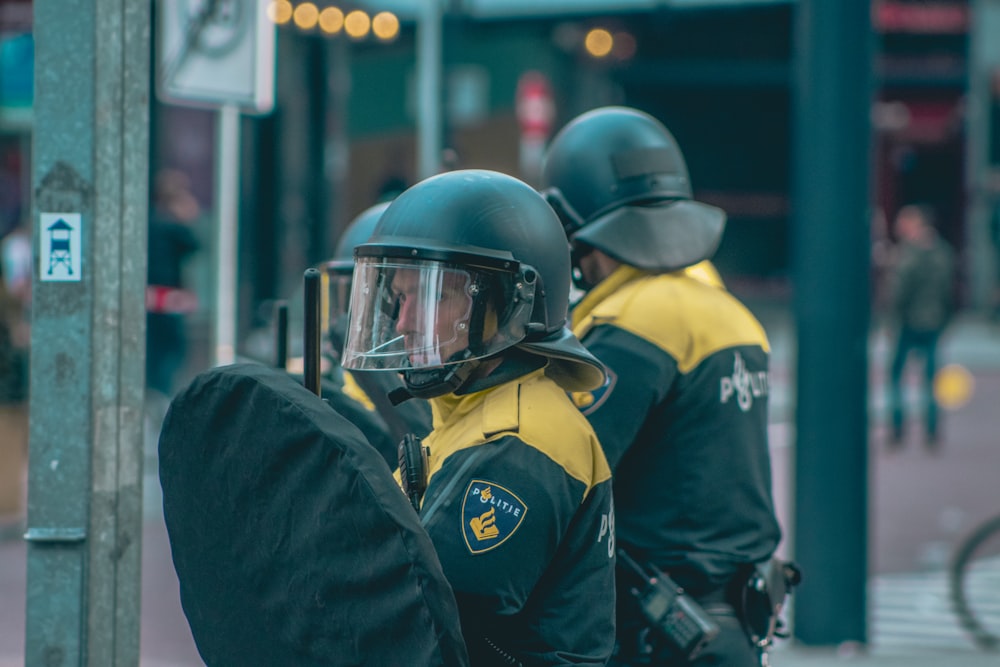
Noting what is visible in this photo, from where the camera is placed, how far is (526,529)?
1963 millimetres

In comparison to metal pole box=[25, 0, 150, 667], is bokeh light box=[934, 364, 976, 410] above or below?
below

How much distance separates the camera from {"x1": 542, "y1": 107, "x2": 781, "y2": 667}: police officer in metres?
2.79

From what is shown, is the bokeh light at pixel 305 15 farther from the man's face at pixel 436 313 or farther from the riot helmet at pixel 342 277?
the man's face at pixel 436 313

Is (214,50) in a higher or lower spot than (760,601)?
higher

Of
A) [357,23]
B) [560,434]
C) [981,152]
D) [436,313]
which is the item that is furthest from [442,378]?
[981,152]

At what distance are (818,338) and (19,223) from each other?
10754 mm

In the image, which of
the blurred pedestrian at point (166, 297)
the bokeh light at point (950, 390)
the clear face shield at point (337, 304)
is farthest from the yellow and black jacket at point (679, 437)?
the bokeh light at point (950, 390)

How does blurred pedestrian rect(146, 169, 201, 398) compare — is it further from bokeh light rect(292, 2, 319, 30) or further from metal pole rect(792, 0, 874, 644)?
metal pole rect(792, 0, 874, 644)

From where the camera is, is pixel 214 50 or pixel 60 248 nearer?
pixel 60 248

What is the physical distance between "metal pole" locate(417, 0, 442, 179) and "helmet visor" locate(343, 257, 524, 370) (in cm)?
663

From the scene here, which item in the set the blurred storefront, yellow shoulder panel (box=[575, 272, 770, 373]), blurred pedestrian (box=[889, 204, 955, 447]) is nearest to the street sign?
the blurred storefront

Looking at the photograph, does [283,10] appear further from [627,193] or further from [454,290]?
Answer: [454,290]

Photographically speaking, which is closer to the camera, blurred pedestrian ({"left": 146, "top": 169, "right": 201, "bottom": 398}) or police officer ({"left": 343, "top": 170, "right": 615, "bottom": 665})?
police officer ({"left": 343, "top": 170, "right": 615, "bottom": 665})

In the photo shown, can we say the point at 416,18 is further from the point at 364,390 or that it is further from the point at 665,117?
the point at 665,117
